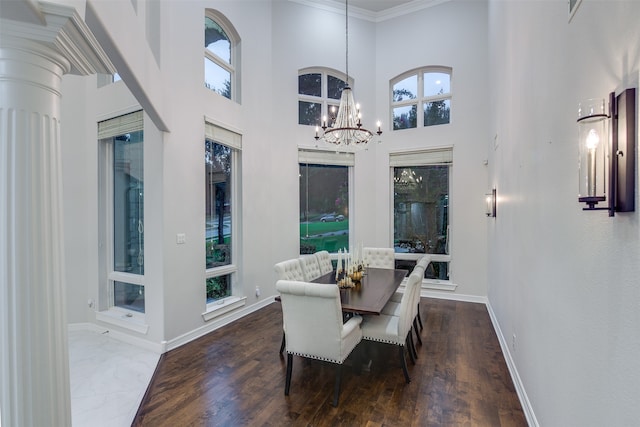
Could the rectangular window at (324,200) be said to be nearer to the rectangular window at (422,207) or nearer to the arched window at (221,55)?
the rectangular window at (422,207)

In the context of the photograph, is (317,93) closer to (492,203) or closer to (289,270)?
(492,203)

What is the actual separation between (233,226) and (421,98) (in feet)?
13.9

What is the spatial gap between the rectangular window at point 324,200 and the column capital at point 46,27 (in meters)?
4.61

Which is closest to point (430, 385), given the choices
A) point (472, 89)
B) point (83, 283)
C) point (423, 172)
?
point (423, 172)

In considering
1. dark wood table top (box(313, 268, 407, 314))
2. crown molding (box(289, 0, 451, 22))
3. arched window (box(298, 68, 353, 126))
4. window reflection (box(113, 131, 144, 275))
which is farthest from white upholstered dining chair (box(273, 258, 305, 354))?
crown molding (box(289, 0, 451, 22))

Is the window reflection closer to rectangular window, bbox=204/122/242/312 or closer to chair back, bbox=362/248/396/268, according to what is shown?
rectangular window, bbox=204/122/242/312

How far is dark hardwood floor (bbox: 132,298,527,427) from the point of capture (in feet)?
7.95

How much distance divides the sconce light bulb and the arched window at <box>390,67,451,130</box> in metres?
4.93

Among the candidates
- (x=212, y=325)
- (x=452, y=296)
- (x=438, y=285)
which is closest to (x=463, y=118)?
(x=438, y=285)

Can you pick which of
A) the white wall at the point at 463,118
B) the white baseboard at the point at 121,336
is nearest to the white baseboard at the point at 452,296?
the white wall at the point at 463,118

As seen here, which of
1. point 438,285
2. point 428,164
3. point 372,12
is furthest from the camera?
point 372,12

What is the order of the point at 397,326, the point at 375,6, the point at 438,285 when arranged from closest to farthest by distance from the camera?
1. the point at 397,326
2. the point at 438,285
3. the point at 375,6

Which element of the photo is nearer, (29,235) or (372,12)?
(29,235)

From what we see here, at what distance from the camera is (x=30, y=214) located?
3.84 ft
